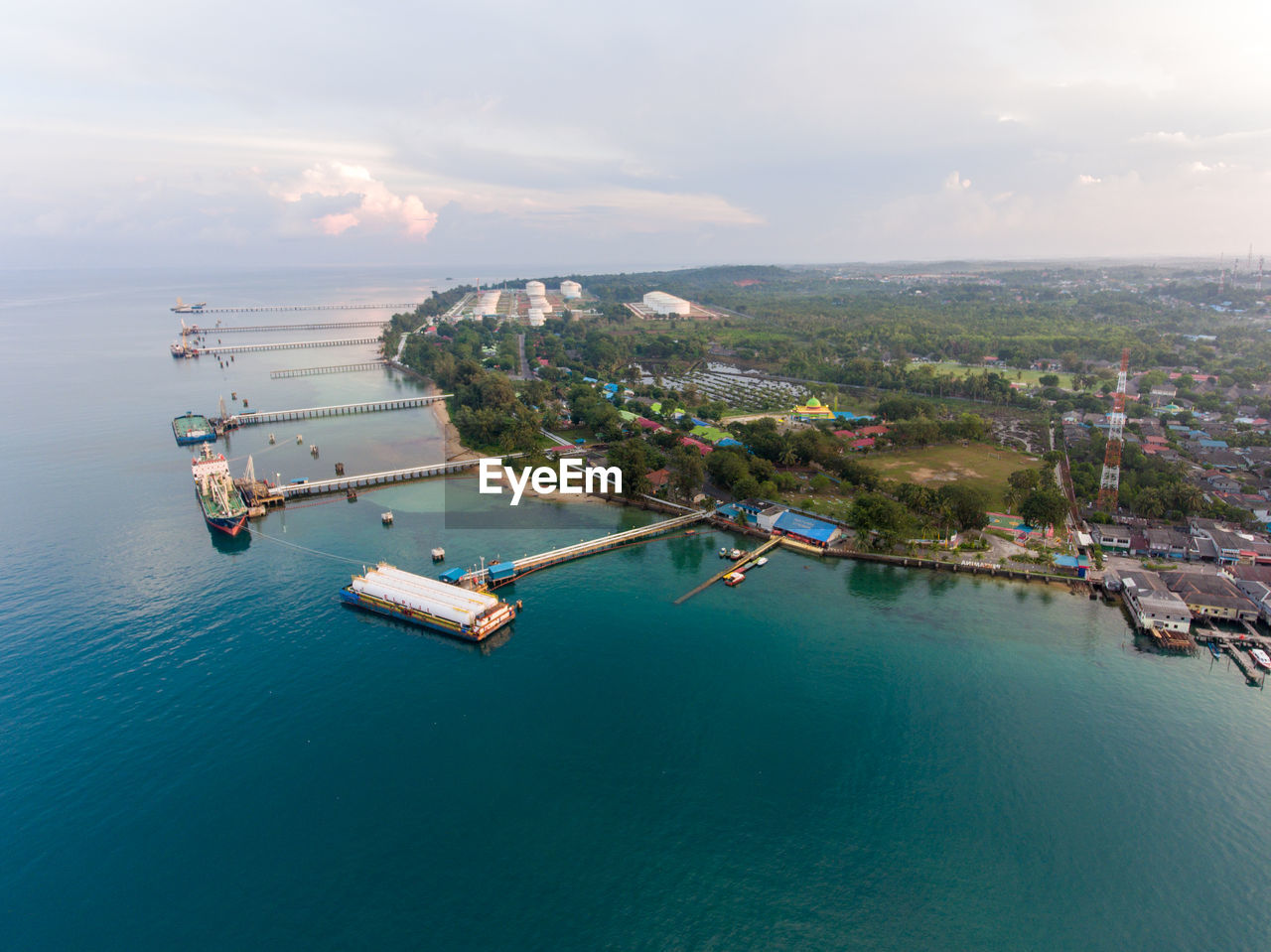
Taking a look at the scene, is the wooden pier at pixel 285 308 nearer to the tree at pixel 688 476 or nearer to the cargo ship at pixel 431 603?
the tree at pixel 688 476

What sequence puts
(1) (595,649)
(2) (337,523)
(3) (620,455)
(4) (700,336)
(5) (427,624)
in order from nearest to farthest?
1. (1) (595,649)
2. (5) (427,624)
3. (2) (337,523)
4. (3) (620,455)
5. (4) (700,336)

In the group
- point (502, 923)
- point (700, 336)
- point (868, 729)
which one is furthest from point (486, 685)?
point (700, 336)

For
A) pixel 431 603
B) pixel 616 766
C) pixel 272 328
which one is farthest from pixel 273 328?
pixel 616 766

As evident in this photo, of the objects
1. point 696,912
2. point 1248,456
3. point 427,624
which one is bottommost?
point 696,912

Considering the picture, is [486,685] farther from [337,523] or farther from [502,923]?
[337,523]

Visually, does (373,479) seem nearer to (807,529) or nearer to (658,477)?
(658,477)

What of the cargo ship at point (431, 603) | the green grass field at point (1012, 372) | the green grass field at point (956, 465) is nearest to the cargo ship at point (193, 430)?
the cargo ship at point (431, 603)

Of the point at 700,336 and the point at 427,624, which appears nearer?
the point at 427,624
